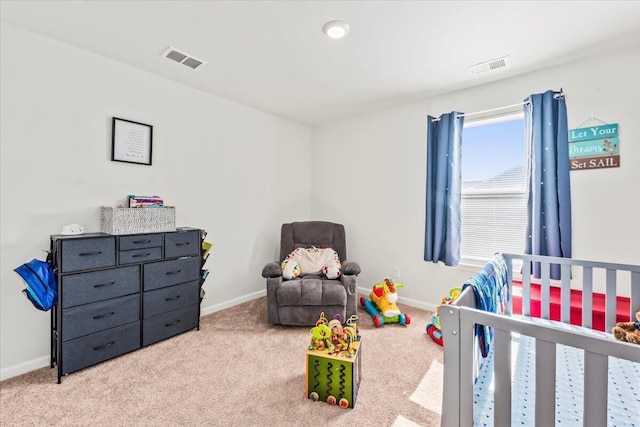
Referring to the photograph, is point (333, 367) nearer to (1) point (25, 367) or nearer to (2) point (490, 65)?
(1) point (25, 367)

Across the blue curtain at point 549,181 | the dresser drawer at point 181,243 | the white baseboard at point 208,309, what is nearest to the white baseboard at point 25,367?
the white baseboard at point 208,309

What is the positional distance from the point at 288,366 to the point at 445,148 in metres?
2.43

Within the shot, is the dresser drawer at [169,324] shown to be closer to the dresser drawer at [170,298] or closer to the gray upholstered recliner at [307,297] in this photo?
the dresser drawer at [170,298]

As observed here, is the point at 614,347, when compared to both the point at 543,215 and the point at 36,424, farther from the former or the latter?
the point at 36,424

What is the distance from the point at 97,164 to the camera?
2.29 m

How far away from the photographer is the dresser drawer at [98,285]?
1.89 metres

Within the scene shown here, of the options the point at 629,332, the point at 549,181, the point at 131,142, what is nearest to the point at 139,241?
the point at 131,142

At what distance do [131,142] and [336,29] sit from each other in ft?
6.29

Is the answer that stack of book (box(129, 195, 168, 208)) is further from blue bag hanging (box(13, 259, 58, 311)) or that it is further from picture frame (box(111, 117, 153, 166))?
blue bag hanging (box(13, 259, 58, 311))

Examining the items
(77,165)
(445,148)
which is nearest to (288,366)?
(77,165)

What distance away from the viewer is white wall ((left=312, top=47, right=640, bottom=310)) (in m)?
2.11

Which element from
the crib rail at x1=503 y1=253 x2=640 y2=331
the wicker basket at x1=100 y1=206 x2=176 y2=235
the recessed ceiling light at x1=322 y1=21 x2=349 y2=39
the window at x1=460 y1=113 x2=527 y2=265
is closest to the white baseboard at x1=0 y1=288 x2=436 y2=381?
the window at x1=460 y1=113 x2=527 y2=265

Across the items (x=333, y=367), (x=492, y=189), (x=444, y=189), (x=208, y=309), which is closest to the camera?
(x=333, y=367)

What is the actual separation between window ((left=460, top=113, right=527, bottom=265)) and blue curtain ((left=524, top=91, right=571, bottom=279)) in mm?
220
